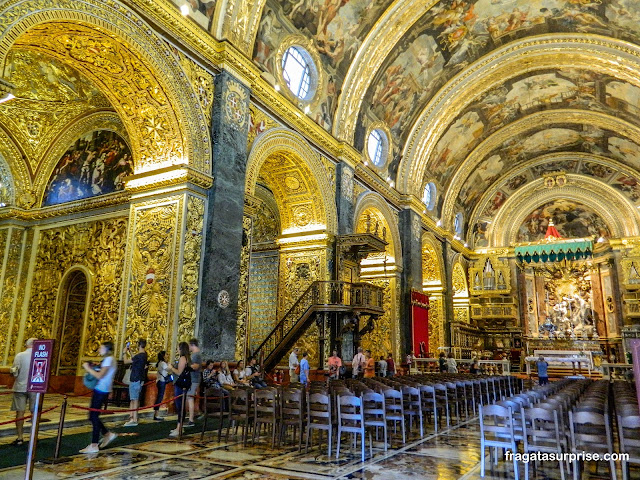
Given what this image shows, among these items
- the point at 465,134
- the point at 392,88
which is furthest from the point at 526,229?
the point at 392,88

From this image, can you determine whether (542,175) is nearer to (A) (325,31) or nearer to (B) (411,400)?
(A) (325,31)

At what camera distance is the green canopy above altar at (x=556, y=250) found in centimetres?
2577

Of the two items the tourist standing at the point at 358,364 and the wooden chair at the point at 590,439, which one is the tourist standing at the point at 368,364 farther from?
the wooden chair at the point at 590,439

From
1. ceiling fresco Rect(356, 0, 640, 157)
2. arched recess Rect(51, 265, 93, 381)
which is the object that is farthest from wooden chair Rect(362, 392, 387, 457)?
ceiling fresco Rect(356, 0, 640, 157)

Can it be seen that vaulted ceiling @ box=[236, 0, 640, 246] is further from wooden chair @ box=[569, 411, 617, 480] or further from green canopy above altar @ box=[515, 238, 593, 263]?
wooden chair @ box=[569, 411, 617, 480]

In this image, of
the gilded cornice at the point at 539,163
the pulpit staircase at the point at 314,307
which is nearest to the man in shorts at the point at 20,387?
the pulpit staircase at the point at 314,307

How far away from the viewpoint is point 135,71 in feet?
30.1

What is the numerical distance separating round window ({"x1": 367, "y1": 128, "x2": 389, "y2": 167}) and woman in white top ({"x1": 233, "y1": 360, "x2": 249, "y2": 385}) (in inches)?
405

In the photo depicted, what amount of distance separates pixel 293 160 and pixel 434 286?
12.6m

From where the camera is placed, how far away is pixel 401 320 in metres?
18.5

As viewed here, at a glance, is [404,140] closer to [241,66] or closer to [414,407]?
[241,66]

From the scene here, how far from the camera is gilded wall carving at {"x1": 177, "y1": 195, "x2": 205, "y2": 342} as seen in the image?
895 cm

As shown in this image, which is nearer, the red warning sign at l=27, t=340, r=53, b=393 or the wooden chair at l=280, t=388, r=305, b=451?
the red warning sign at l=27, t=340, r=53, b=393

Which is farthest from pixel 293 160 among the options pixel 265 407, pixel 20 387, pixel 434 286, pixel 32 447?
pixel 434 286
